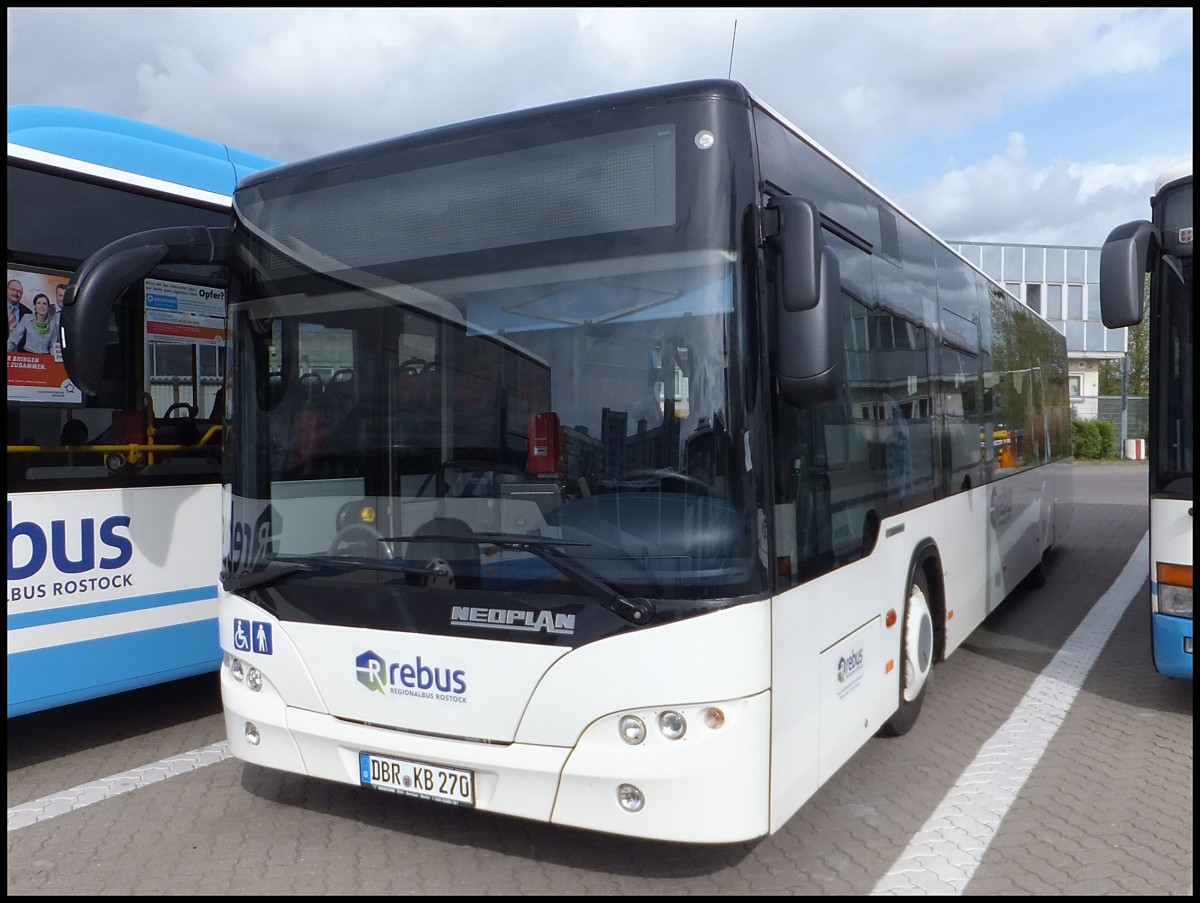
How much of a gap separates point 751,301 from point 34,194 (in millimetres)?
3815

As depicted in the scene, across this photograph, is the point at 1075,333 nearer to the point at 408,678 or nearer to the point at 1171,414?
the point at 1171,414

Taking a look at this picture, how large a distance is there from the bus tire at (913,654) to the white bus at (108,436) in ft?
12.5

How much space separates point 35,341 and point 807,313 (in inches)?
151

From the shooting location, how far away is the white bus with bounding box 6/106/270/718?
16.9 feet

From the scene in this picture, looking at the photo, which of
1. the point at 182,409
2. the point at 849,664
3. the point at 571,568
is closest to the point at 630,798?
the point at 571,568

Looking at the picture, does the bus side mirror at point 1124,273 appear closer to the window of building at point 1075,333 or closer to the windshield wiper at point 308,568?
the windshield wiper at point 308,568

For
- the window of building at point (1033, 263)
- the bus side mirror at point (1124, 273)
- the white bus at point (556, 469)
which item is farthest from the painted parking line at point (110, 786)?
the window of building at point (1033, 263)

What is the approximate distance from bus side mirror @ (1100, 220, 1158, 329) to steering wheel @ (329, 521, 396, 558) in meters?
3.87

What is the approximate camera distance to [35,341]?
522 cm

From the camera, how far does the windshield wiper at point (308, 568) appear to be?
405cm

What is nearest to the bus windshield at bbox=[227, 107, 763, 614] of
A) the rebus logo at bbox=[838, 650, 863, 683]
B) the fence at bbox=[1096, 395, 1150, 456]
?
the rebus logo at bbox=[838, 650, 863, 683]

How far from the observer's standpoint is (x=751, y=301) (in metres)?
3.70

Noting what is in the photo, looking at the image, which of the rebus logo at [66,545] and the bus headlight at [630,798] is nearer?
the bus headlight at [630,798]

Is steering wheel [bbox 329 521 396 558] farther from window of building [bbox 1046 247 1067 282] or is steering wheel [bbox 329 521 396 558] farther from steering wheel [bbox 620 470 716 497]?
window of building [bbox 1046 247 1067 282]
